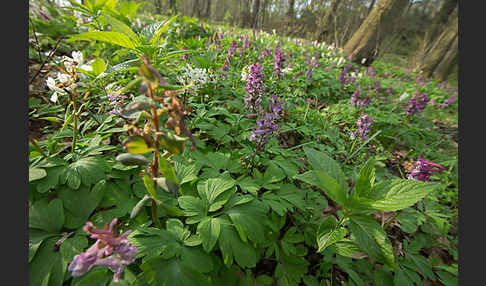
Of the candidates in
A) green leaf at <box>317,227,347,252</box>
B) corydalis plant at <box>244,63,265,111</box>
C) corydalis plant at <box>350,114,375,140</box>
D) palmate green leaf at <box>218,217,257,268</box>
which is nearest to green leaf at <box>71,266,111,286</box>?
palmate green leaf at <box>218,217,257,268</box>

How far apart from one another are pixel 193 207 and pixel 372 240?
3.46 ft

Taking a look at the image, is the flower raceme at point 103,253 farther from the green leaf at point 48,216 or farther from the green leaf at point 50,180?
the green leaf at point 50,180

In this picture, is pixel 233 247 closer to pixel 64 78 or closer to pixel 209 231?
pixel 209 231

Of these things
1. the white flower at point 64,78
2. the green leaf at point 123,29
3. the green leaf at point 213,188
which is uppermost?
the green leaf at point 123,29

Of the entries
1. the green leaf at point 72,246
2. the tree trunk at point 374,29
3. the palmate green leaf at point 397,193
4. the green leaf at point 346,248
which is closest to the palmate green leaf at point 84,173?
the green leaf at point 72,246

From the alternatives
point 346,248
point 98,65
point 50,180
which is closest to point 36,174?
point 50,180

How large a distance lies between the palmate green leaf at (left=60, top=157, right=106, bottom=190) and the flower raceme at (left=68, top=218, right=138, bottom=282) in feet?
2.45

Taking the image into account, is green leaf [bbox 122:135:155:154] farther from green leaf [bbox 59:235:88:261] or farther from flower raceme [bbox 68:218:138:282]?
green leaf [bbox 59:235:88:261]

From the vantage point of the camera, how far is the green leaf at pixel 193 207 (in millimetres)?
1237

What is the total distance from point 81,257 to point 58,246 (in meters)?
0.70

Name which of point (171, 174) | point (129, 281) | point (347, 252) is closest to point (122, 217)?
point (129, 281)

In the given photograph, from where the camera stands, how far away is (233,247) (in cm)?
119

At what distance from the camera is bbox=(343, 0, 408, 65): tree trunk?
277 inches

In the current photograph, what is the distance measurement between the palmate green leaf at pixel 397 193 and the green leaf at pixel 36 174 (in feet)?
6.48
